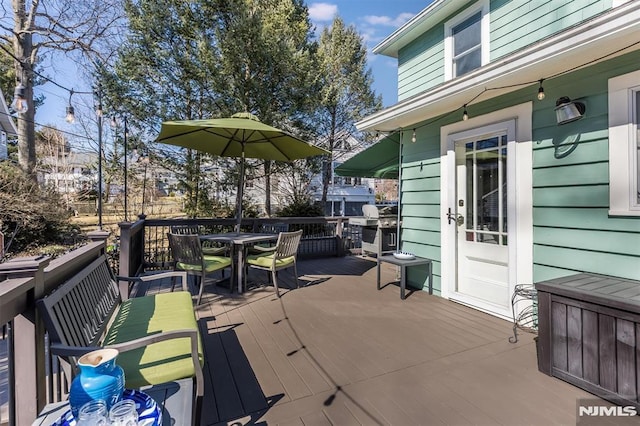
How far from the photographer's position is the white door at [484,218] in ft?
10.9

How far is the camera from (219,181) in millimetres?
9852

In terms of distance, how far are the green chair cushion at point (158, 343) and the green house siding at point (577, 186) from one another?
3.11 metres

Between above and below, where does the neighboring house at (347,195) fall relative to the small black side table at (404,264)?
above

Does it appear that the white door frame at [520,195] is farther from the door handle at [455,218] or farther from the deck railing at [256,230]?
the deck railing at [256,230]

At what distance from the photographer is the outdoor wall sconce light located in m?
Answer: 2.62

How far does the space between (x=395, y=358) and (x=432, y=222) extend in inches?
87.8

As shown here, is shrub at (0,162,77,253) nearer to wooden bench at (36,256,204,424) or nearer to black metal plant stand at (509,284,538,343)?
wooden bench at (36,256,204,424)

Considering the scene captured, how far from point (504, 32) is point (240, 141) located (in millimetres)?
3859

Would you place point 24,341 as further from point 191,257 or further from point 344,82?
point 344,82

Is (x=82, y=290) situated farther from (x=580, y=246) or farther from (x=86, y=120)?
(x=86, y=120)

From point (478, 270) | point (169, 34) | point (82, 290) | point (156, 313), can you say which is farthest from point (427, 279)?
point (169, 34)

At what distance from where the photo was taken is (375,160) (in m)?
5.73

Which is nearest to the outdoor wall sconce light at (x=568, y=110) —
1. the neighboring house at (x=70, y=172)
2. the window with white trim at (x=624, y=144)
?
the window with white trim at (x=624, y=144)

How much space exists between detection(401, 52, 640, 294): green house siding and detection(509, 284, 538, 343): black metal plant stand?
160 mm
